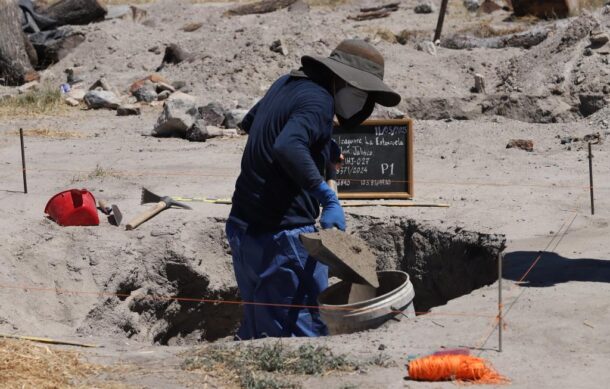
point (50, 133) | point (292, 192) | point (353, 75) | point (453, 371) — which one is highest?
point (353, 75)

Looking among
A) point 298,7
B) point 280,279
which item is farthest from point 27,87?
point 280,279

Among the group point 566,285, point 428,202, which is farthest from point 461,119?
point 566,285

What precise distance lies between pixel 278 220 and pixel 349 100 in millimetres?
763

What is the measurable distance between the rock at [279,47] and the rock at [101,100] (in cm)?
270

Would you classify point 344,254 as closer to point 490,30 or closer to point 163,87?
point 163,87

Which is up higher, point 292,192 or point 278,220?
point 292,192

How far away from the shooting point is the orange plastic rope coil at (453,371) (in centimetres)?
509

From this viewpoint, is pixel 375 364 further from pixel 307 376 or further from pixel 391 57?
pixel 391 57

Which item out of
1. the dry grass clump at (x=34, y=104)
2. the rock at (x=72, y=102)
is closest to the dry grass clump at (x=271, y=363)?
the dry grass clump at (x=34, y=104)

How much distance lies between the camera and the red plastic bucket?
8.57 m

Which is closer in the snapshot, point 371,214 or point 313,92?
point 313,92

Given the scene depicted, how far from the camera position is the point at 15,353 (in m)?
5.43

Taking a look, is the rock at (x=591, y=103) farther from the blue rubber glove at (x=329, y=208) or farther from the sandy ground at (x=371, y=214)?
the blue rubber glove at (x=329, y=208)

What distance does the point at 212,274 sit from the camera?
8.66 m
